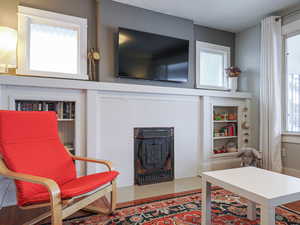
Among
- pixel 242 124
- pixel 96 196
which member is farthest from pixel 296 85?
pixel 96 196

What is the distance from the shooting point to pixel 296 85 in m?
3.14

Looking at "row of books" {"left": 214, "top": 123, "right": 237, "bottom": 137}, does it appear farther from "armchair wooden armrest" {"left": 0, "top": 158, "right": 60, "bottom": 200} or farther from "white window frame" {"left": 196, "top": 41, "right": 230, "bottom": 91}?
"armchair wooden armrest" {"left": 0, "top": 158, "right": 60, "bottom": 200}

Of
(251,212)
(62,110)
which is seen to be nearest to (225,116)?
(251,212)

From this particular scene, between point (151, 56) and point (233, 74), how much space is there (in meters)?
1.62

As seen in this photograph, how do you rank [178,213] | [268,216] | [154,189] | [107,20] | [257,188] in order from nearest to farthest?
[268,216] → [257,188] → [178,213] → [154,189] → [107,20]

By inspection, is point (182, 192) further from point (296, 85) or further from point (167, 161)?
point (296, 85)

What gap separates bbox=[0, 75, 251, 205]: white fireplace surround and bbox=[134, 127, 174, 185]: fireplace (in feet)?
0.26

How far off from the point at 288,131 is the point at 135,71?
258cm

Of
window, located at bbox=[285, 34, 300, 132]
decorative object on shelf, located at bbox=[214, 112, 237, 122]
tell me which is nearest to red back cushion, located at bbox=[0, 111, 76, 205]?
decorative object on shelf, located at bbox=[214, 112, 237, 122]

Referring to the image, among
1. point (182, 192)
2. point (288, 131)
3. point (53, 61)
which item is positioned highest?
point (53, 61)

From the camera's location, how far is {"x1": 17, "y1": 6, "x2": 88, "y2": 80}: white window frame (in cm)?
→ 247

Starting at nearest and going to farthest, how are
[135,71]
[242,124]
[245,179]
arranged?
[245,179], [135,71], [242,124]

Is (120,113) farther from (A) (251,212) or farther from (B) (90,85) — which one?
(A) (251,212)

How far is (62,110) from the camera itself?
2.50m
